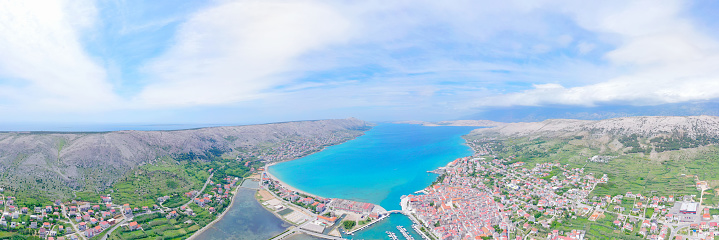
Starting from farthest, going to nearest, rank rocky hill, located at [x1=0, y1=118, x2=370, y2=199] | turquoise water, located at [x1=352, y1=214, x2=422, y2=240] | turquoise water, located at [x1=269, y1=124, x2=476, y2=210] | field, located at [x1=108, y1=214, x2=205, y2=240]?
turquoise water, located at [x1=269, y1=124, x2=476, y2=210]
rocky hill, located at [x1=0, y1=118, x2=370, y2=199]
turquoise water, located at [x1=352, y1=214, x2=422, y2=240]
field, located at [x1=108, y1=214, x2=205, y2=240]

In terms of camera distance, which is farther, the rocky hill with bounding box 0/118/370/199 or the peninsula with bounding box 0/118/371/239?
the rocky hill with bounding box 0/118/370/199

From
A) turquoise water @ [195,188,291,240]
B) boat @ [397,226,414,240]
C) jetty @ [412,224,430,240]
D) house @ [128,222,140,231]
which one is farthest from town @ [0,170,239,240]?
jetty @ [412,224,430,240]

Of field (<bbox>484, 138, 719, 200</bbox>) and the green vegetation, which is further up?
field (<bbox>484, 138, 719, 200</bbox>)

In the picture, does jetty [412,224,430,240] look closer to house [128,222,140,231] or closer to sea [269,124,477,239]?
sea [269,124,477,239]

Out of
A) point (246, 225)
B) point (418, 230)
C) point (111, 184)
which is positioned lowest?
point (418, 230)

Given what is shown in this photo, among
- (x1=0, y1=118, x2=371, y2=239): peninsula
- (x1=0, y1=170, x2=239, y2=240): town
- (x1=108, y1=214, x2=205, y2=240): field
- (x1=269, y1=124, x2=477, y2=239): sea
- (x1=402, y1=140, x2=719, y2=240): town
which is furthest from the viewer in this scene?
(x1=269, y1=124, x2=477, y2=239): sea

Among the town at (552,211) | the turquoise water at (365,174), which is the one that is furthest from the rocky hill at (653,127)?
the town at (552,211)

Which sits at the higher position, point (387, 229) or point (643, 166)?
point (643, 166)

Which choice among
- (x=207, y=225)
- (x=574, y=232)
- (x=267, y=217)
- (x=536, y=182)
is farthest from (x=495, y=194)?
(x=207, y=225)

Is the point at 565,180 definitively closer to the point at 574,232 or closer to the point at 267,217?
the point at 574,232

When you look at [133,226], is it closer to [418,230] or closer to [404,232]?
[404,232]

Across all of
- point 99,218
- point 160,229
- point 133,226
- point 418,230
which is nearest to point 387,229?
point 418,230
